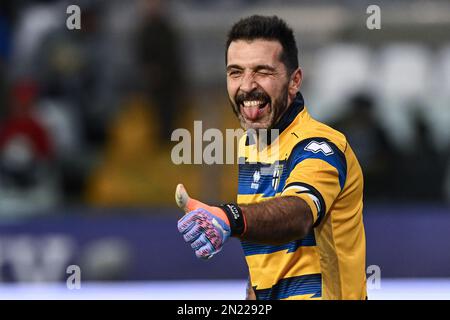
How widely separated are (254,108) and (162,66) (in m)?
7.11

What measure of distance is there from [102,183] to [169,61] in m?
1.52

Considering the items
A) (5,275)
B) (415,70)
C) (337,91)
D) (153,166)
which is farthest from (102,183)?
(415,70)

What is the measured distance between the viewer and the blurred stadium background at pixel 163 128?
1068 centimetres

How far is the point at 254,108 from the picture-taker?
4.45m

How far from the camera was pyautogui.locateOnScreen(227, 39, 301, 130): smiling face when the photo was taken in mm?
4414

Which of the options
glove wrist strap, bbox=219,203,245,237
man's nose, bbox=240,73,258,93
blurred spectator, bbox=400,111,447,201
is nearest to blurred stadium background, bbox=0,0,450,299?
blurred spectator, bbox=400,111,447,201

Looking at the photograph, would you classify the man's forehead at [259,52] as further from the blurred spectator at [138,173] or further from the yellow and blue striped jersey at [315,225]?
the blurred spectator at [138,173]

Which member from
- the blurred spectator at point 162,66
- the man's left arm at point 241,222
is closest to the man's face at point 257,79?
the man's left arm at point 241,222

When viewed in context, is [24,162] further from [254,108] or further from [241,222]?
[241,222]

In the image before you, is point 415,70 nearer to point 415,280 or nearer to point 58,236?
point 415,280

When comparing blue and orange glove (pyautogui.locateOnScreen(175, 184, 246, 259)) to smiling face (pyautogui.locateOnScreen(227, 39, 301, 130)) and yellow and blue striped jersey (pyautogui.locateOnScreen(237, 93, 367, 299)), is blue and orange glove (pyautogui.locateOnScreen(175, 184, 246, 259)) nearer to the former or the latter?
yellow and blue striped jersey (pyautogui.locateOnScreen(237, 93, 367, 299))

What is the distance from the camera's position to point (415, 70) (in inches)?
467

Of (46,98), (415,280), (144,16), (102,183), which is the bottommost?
(415,280)

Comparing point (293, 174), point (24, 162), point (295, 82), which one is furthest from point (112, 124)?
point (293, 174)
